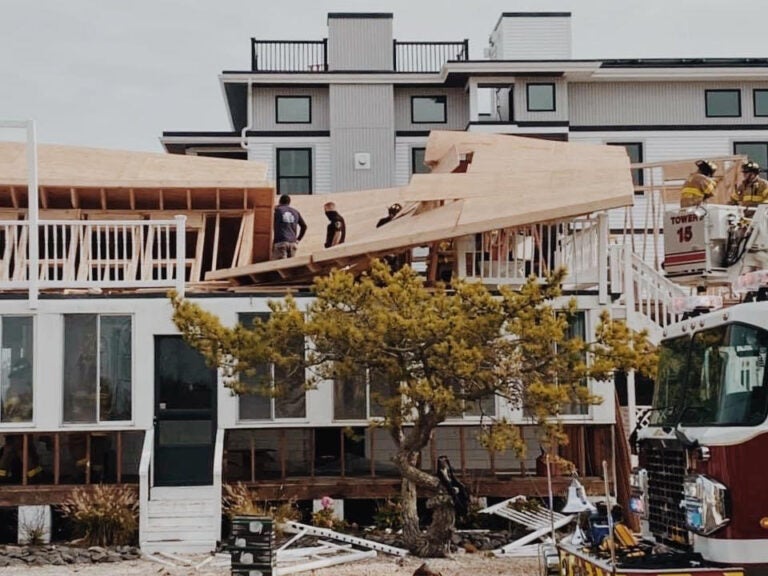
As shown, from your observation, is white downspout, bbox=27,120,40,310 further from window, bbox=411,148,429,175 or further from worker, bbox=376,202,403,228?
window, bbox=411,148,429,175

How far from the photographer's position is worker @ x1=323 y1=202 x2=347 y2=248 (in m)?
21.9

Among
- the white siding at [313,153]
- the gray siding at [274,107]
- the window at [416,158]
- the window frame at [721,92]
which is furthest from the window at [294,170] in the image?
the window frame at [721,92]

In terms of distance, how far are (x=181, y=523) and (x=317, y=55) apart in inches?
994

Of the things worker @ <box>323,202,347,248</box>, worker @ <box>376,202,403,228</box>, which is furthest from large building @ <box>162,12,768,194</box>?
worker @ <box>323,202,347,248</box>

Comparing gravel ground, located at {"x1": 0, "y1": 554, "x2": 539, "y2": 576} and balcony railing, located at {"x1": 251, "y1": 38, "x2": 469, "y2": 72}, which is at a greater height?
balcony railing, located at {"x1": 251, "y1": 38, "x2": 469, "y2": 72}

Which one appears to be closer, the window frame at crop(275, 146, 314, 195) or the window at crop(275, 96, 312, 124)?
the window frame at crop(275, 146, 314, 195)

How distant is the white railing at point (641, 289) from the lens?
727 inches

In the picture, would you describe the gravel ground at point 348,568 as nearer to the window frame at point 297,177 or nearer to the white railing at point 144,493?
the white railing at point 144,493

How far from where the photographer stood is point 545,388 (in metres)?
14.8

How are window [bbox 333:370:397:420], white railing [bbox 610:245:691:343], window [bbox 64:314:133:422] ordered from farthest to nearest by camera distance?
white railing [bbox 610:245:691:343] < window [bbox 333:370:397:420] < window [bbox 64:314:133:422]

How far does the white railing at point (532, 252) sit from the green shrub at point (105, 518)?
6.30m

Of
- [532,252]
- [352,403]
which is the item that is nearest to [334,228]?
[532,252]

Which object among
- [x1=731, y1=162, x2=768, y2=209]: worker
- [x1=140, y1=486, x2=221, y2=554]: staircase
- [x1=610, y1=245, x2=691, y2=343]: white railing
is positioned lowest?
[x1=140, y1=486, x2=221, y2=554]: staircase

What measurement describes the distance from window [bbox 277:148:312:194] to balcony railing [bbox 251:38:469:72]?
288 centimetres
